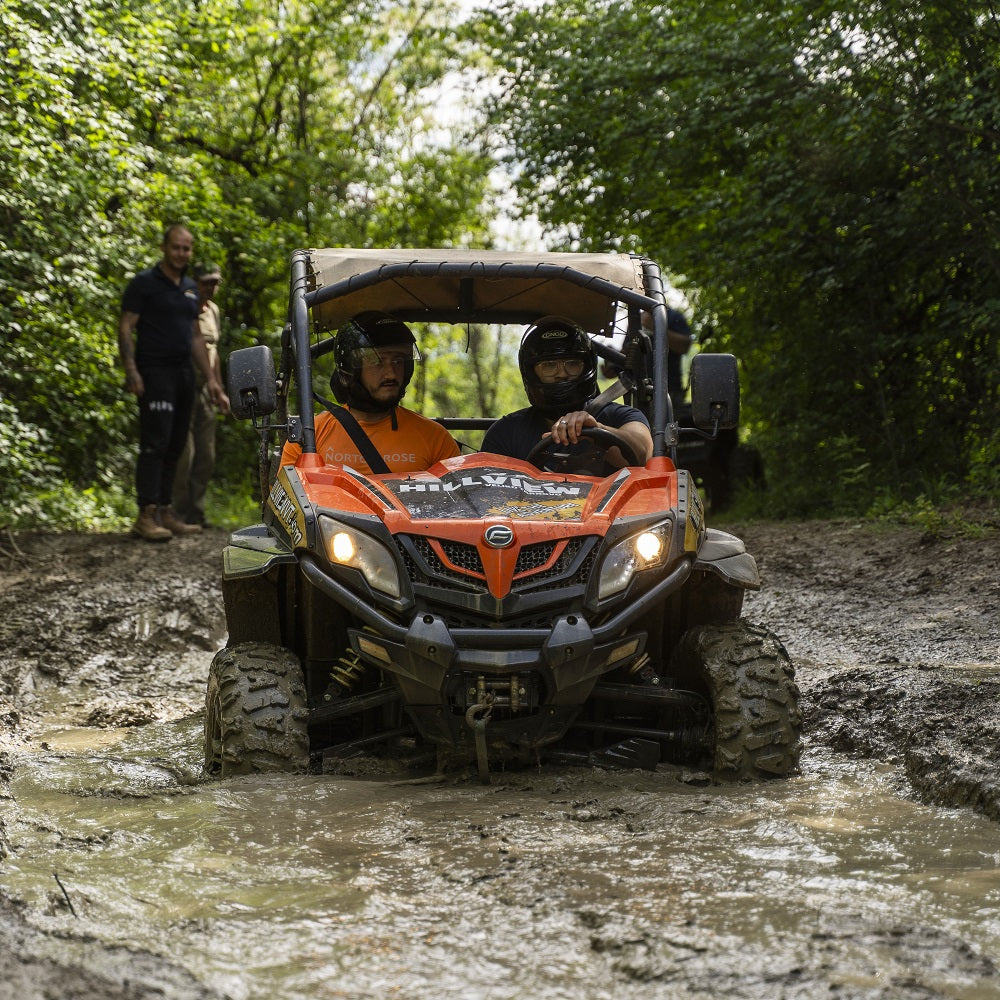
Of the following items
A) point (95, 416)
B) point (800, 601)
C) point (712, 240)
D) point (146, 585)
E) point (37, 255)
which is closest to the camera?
point (800, 601)

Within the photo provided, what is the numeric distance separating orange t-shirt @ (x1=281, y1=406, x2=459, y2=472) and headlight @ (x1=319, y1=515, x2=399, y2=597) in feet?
2.75

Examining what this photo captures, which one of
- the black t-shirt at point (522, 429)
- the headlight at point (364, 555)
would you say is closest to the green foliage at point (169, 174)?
the black t-shirt at point (522, 429)

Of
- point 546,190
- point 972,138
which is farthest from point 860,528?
point 546,190

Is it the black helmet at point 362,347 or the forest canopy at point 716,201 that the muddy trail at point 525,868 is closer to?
the black helmet at point 362,347

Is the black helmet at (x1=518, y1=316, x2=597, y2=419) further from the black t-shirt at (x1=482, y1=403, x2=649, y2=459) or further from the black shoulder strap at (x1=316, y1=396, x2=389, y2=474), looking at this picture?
the black shoulder strap at (x1=316, y1=396, x2=389, y2=474)

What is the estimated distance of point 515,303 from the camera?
18.9 ft

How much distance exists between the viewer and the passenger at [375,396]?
5.05 m

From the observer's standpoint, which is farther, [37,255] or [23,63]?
[37,255]

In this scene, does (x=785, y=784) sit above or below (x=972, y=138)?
below

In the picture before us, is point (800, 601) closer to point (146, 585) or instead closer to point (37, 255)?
point (146, 585)

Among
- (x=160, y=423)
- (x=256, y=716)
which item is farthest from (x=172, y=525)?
(x=256, y=716)

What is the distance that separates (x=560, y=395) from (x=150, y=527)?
580cm

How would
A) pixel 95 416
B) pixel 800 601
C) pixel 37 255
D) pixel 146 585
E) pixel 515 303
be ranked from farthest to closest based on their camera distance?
pixel 95 416, pixel 37 255, pixel 146 585, pixel 800 601, pixel 515 303

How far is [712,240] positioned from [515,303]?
6.34m
